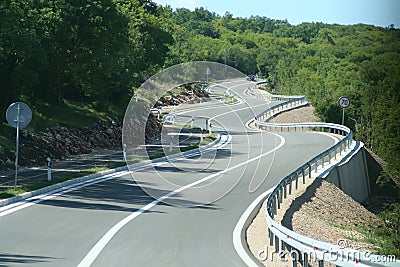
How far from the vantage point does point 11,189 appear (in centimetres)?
2144

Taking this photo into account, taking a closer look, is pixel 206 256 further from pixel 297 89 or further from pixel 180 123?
pixel 297 89

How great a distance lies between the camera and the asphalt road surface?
12.5 metres

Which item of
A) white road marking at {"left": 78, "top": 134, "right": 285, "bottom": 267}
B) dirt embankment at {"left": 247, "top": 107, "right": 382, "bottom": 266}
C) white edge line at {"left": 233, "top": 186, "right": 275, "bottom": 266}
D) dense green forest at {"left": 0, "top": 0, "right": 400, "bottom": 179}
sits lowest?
dirt embankment at {"left": 247, "top": 107, "right": 382, "bottom": 266}

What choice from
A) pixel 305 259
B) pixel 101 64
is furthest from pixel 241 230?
pixel 101 64

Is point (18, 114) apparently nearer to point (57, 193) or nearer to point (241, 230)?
point (57, 193)

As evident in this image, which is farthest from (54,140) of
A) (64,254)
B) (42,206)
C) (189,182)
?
(64,254)

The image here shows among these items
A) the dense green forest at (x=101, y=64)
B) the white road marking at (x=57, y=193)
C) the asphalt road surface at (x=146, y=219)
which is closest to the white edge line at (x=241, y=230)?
the asphalt road surface at (x=146, y=219)

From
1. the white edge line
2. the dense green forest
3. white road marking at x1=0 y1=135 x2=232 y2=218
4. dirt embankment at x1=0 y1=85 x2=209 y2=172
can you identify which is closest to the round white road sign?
white road marking at x1=0 y1=135 x2=232 y2=218

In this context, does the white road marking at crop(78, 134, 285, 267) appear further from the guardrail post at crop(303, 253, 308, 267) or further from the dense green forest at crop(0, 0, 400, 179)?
the dense green forest at crop(0, 0, 400, 179)

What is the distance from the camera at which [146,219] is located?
56.5ft

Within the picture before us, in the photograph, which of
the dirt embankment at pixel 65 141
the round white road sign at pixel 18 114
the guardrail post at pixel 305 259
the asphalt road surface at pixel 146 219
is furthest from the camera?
the dirt embankment at pixel 65 141

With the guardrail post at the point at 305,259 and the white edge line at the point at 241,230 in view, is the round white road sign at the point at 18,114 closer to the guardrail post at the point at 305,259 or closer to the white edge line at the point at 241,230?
the white edge line at the point at 241,230

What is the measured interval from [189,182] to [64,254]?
523 inches

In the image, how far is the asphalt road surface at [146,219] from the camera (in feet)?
40.9
